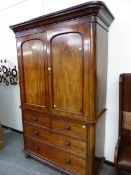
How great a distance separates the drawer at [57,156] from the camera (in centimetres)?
181

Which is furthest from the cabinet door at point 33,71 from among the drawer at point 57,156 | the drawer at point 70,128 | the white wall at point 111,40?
the white wall at point 111,40

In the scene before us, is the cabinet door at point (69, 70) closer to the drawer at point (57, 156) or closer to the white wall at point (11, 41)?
the drawer at point (57, 156)

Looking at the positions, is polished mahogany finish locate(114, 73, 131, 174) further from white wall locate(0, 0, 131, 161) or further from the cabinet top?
the cabinet top

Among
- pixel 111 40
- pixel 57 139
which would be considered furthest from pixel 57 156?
pixel 111 40

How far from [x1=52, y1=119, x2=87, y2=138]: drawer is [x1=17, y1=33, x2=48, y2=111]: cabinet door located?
0.24 m

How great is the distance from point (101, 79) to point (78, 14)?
0.72m

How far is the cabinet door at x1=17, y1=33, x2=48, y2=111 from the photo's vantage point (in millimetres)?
1882

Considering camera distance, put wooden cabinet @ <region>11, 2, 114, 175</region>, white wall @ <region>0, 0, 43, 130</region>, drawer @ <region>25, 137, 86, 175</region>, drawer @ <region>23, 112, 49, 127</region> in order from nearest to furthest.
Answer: wooden cabinet @ <region>11, 2, 114, 175</region> → drawer @ <region>25, 137, 86, 175</region> → drawer @ <region>23, 112, 49, 127</region> → white wall @ <region>0, 0, 43, 130</region>

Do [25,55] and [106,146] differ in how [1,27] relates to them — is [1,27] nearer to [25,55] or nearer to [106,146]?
[25,55]

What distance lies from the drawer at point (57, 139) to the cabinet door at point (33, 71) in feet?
1.04

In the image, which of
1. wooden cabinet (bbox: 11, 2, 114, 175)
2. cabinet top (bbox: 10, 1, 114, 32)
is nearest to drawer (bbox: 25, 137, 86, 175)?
wooden cabinet (bbox: 11, 2, 114, 175)

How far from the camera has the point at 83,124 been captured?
1677mm

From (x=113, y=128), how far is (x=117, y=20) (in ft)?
4.42

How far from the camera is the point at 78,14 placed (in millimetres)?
1489
